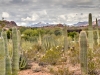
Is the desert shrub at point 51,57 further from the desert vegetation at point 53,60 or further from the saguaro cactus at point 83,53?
the saguaro cactus at point 83,53

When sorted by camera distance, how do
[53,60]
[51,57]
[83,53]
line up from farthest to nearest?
1. [53,60]
2. [51,57]
3. [83,53]

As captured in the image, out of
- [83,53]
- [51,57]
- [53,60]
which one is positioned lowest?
[53,60]

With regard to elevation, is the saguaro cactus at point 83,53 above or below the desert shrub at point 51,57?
above

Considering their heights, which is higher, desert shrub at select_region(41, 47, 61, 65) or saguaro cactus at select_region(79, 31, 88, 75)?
saguaro cactus at select_region(79, 31, 88, 75)

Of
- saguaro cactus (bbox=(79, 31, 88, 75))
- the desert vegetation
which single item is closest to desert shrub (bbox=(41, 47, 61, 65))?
the desert vegetation

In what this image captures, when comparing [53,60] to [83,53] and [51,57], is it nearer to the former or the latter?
[51,57]

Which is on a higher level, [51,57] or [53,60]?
[51,57]

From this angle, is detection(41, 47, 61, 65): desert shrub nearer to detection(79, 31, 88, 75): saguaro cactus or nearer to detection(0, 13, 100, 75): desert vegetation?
detection(0, 13, 100, 75): desert vegetation

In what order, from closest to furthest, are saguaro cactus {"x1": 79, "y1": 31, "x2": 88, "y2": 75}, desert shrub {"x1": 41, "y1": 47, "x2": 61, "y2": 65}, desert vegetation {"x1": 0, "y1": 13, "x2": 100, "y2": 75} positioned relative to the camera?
desert vegetation {"x1": 0, "y1": 13, "x2": 100, "y2": 75}, saguaro cactus {"x1": 79, "y1": 31, "x2": 88, "y2": 75}, desert shrub {"x1": 41, "y1": 47, "x2": 61, "y2": 65}

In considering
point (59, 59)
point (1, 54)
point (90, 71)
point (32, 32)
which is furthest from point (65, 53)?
point (32, 32)

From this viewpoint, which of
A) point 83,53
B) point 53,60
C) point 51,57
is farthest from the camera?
point 53,60

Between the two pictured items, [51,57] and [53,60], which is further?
[53,60]

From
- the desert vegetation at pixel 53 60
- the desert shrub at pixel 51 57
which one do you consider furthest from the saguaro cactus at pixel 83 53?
the desert shrub at pixel 51 57

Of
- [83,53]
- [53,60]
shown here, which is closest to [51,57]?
[53,60]
